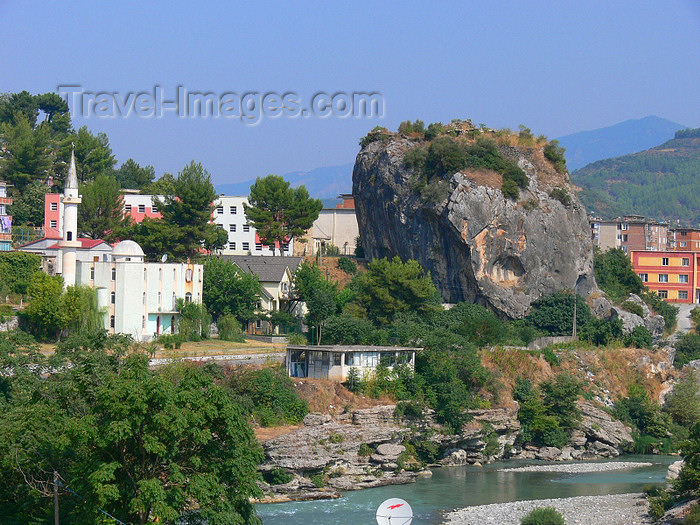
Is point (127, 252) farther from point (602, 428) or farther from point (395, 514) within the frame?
point (395, 514)

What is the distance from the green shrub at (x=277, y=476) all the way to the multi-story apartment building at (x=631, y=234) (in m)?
59.1

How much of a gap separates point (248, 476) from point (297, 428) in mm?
13958

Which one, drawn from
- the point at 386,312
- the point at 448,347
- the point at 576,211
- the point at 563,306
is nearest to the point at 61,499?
the point at 448,347

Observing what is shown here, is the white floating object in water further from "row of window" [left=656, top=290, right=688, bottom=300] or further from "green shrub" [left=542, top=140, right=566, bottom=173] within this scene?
"row of window" [left=656, top=290, right=688, bottom=300]

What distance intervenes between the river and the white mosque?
1767cm

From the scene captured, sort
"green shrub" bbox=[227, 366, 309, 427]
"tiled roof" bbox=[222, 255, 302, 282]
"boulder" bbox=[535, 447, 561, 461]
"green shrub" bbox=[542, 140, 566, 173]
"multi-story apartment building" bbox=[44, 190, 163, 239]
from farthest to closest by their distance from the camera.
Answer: "green shrub" bbox=[542, 140, 566, 173]
"multi-story apartment building" bbox=[44, 190, 163, 239]
"tiled roof" bbox=[222, 255, 302, 282]
"boulder" bbox=[535, 447, 561, 461]
"green shrub" bbox=[227, 366, 309, 427]

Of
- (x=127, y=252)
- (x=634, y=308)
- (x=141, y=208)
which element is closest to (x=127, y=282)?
(x=127, y=252)

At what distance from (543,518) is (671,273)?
49.7m

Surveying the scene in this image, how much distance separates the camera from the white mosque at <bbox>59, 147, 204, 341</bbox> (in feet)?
164

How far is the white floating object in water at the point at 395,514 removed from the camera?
80.6 feet

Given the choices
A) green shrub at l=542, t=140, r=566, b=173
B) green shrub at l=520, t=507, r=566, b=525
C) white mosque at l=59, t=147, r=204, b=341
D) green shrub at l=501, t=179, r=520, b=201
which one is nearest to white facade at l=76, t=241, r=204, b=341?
white mosque at l=59, t=147, r=204, b=341

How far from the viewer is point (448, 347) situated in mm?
47375

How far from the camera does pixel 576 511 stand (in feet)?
112

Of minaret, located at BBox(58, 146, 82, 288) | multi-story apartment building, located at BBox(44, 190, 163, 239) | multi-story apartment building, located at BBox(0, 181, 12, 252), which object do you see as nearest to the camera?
minaret, located at BBox(58, 146, 82, 288)
